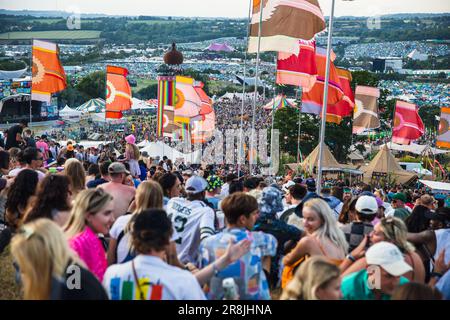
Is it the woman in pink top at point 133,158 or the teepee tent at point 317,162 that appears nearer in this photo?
the woman in pink top at point 133,158

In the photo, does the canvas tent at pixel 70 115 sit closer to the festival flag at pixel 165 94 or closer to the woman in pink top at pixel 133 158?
the festival flag at pixel 165 94

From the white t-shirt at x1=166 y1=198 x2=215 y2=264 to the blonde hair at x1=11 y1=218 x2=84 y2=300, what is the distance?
2.41 metres

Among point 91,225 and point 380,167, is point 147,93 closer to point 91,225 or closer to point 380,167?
point 380,167

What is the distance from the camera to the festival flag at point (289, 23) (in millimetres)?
14055

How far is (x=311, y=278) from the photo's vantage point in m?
3.94

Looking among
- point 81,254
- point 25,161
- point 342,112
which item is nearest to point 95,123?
point 342,112

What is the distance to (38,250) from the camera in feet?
11.8

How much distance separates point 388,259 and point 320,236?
0.95m

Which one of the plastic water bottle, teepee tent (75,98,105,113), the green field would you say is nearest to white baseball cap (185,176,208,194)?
the plastic water bottle

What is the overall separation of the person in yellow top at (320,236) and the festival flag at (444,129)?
19228 millimetres

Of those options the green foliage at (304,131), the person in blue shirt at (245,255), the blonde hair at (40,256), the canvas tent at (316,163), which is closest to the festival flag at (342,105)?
the canvas tent at (316,163)

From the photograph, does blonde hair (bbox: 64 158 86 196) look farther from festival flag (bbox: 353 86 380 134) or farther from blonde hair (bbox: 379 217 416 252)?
festival flag (bbox: 353 86 380 134)

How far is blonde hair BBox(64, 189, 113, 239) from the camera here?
480 cm
